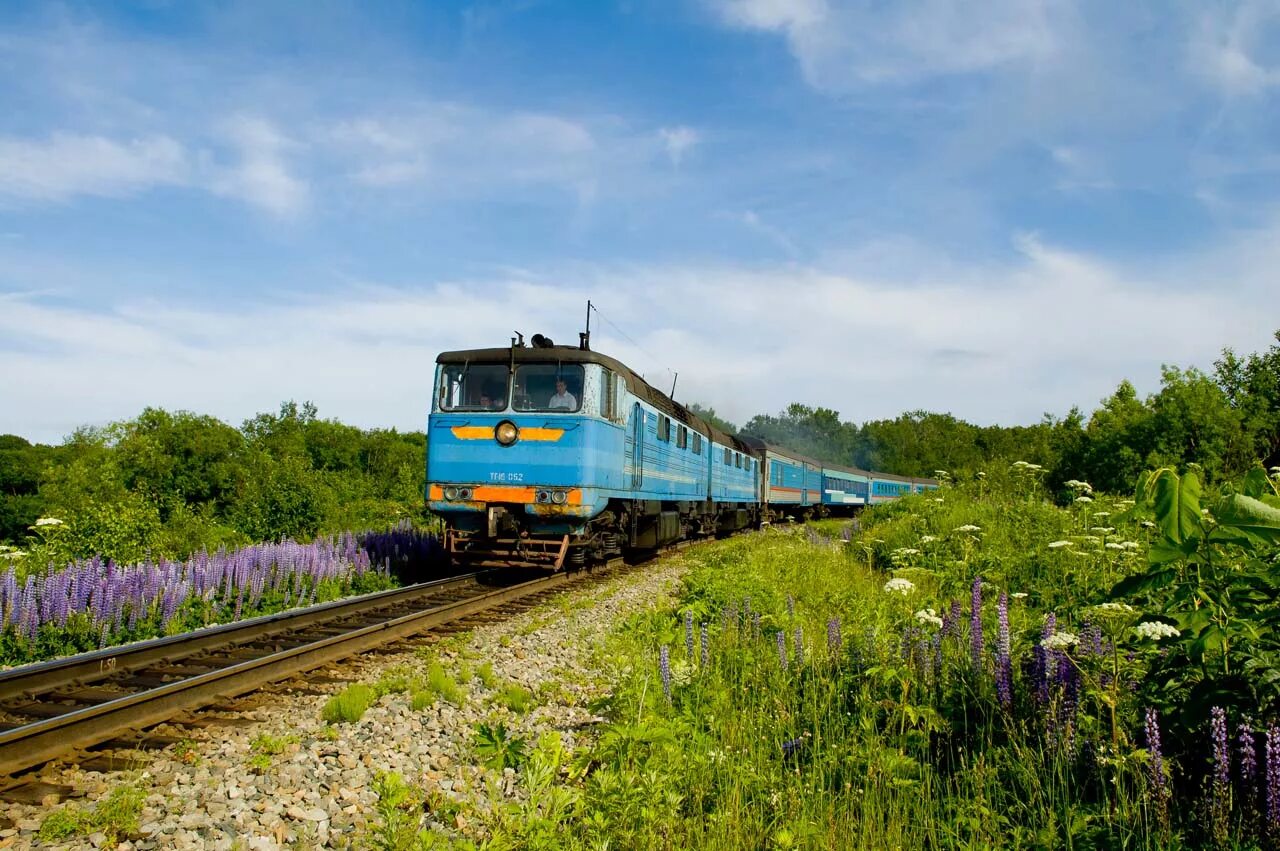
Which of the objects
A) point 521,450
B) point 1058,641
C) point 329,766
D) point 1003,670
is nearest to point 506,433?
point 521,450

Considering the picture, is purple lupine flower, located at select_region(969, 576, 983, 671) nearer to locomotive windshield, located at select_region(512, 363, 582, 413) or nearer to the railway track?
the railway track

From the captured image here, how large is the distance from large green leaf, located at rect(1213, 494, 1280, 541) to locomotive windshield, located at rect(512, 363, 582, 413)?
9.25 metres

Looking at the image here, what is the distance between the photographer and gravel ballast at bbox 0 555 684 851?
3535 millimetres

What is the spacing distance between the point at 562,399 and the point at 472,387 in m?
1.44

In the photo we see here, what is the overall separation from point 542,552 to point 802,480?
26.0 meters

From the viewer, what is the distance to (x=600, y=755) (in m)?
3.84

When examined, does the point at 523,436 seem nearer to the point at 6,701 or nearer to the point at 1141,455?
the point at 6,701

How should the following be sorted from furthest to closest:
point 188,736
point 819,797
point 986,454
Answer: point 986,454 → point 188,736 → point 819,797

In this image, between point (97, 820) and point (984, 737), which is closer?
point (97, 820)

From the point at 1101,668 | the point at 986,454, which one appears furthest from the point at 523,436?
the point at 986,454

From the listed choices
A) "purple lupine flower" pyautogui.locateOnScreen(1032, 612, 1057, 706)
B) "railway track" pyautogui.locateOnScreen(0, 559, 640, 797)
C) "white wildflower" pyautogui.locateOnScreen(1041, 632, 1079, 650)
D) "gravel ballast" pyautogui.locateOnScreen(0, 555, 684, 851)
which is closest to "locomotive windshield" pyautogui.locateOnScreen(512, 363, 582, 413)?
"railway track" pyautogui.locateOnScreen(0, 559, 640, 797)

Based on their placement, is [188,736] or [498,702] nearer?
[188,736]

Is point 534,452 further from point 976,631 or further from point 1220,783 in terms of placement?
point 1220,783

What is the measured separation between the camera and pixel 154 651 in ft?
21.0
